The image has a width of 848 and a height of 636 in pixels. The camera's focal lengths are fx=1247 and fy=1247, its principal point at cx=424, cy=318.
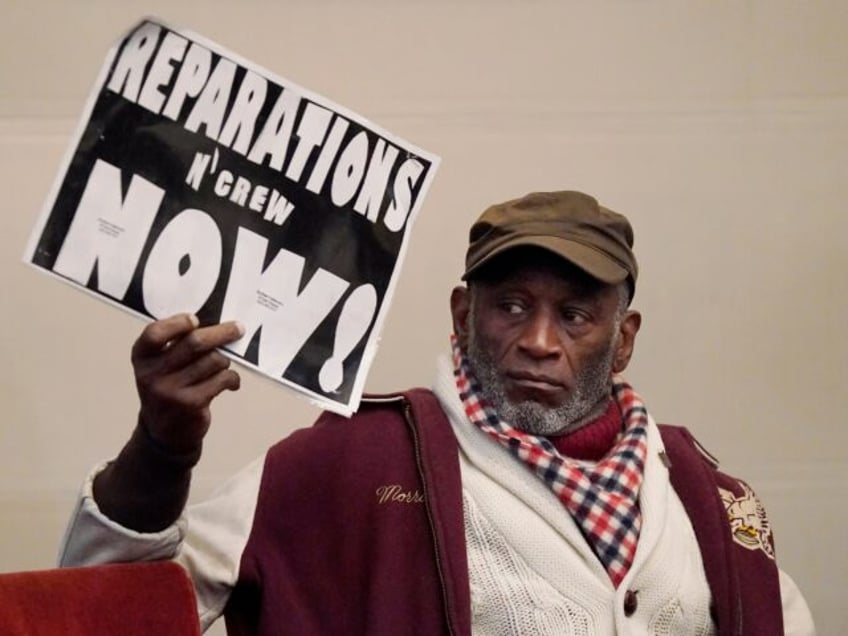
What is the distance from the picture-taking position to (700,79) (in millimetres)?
1855

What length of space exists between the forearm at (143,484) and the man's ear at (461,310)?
433mm

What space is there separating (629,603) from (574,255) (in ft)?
1.28

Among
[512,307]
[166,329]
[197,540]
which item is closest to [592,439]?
[512,307]

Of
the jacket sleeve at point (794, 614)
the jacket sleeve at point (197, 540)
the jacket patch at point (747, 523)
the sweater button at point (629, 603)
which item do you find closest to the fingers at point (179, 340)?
the jacket sleeve at point (197, 540)

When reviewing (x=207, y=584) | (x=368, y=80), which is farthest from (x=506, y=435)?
(x=368, y=80)

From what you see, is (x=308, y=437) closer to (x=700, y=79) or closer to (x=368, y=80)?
(x=368, y=80)

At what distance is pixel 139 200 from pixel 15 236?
659 mm

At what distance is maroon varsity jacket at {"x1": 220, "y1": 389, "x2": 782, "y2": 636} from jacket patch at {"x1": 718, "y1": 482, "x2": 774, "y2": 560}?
32 mm

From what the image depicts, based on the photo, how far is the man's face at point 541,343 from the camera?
1.42 meters

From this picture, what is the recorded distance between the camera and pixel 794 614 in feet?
4.99

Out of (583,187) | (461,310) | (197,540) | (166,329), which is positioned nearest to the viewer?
(166,329)

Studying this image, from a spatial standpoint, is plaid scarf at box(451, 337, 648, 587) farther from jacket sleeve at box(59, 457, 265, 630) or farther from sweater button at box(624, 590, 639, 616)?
jacket sleeve at box(59, 457, 265, 630)

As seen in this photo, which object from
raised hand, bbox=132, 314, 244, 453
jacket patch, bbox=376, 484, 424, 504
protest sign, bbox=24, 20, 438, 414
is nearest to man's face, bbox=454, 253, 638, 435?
jacket patch, bbox=376, 484, 424, 504

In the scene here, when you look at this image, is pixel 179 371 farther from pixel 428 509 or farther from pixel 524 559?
pixel 524 559
